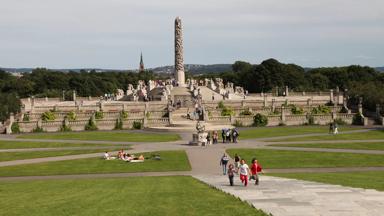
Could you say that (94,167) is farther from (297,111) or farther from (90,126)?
(297,111)

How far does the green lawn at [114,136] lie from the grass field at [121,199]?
84.9 feet

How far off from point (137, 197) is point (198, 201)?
280 cm

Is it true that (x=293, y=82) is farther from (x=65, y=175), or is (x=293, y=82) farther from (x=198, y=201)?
(x=198, y=201)

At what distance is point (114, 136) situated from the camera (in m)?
56.8

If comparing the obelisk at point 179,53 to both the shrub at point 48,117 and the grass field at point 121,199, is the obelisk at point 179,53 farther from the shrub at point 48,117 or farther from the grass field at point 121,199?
the grass field at point 121,199

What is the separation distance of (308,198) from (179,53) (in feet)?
306

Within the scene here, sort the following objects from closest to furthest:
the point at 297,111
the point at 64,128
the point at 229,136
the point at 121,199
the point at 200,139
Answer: the point at 121,199 → the point at 200,139 → the point at 229,136 → the point at 64,128 → the point at 297,111

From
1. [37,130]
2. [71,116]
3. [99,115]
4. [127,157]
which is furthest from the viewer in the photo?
[99,115]

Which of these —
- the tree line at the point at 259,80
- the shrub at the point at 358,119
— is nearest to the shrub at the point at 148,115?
the shrub at the point at 358,119

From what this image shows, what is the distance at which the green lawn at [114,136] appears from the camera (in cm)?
5356

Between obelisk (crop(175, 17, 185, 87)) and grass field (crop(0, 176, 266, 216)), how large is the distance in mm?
83676

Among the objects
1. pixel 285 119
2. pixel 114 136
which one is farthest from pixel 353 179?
pixel 285 119

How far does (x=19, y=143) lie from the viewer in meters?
51.4

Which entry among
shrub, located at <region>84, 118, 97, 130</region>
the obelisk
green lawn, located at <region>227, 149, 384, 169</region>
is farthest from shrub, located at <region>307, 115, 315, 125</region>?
the obelisk
